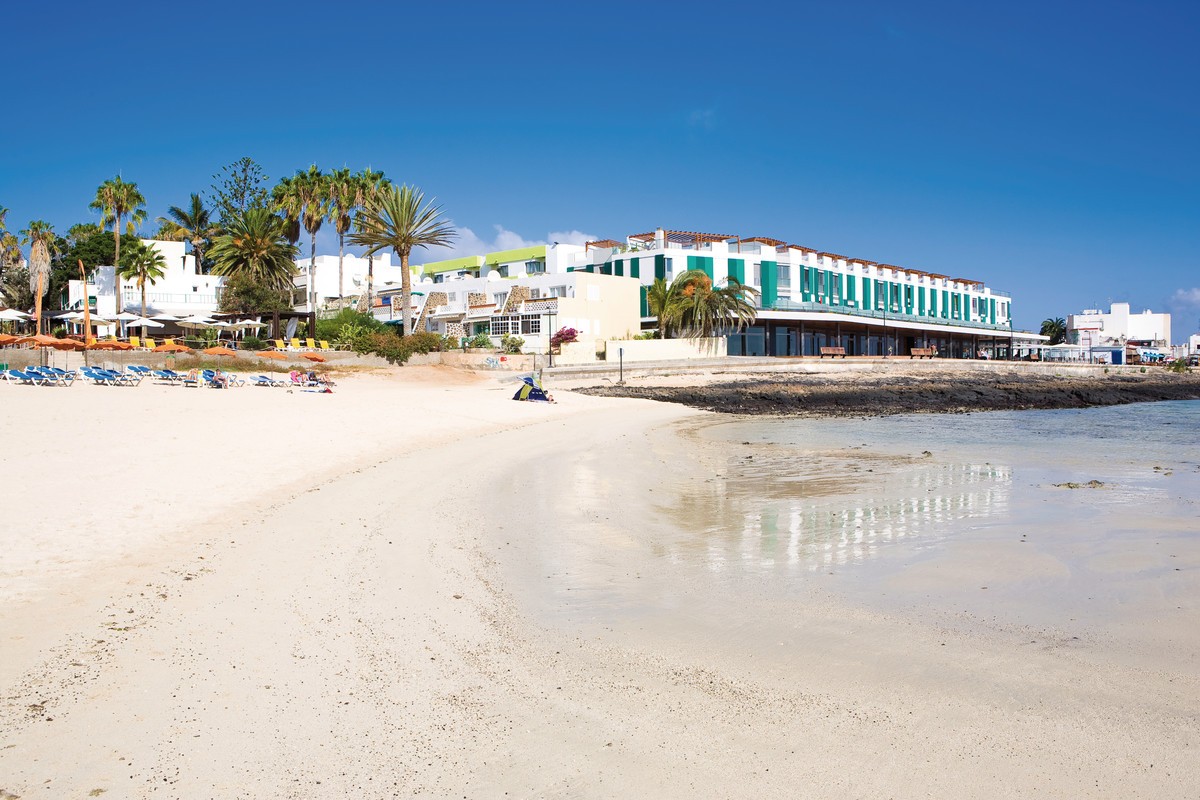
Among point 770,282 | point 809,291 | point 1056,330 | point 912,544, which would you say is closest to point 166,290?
point 770,282

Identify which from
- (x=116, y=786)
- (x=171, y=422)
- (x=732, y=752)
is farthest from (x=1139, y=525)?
(x=171, y=422)

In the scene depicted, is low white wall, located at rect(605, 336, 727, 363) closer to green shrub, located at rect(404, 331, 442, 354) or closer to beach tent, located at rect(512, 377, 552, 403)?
green shrub, located at rect(404, 331, 442, 354)

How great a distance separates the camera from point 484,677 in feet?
15.3

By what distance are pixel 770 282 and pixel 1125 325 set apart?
95722 millimetres

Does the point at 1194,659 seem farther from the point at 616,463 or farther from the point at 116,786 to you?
the point at 616,463

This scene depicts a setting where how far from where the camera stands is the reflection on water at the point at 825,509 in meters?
7.96

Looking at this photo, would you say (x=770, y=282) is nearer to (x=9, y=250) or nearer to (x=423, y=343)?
(x=423, y=343)

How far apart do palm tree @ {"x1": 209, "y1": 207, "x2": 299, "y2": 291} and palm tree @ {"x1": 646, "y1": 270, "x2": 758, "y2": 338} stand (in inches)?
1091

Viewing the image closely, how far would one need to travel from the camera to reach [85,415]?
15.4 metres

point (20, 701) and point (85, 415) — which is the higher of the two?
point (85, 415)

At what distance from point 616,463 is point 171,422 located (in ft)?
28.5

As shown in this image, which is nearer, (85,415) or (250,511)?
(250,511)

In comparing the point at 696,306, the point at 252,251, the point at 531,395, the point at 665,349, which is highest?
the point at 252,251

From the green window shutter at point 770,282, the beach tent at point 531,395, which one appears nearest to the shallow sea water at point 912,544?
the beach tent at point 531,395
